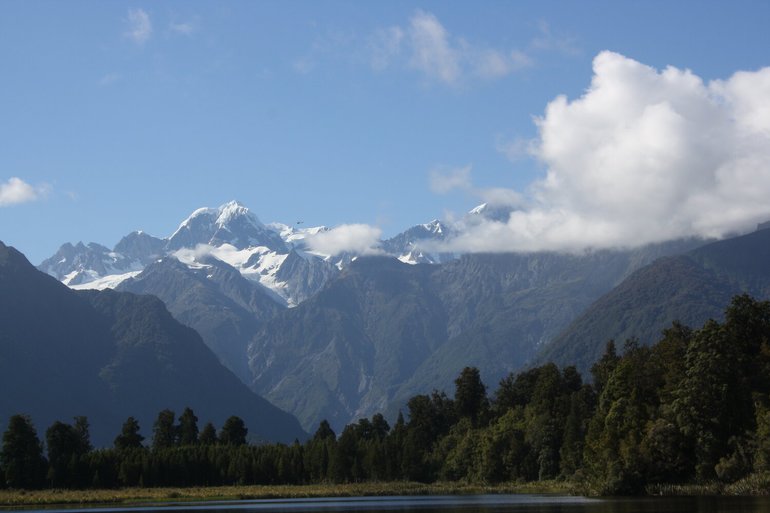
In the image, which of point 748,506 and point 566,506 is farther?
point 566,506

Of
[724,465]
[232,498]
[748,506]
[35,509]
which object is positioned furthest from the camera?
[232,498]

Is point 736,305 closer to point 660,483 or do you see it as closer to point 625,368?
point 625,368

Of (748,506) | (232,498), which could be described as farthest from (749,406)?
(232,498)

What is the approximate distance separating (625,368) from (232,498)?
76.1 metres

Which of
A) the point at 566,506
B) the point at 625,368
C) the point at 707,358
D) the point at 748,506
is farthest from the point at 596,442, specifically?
the point at 748,506

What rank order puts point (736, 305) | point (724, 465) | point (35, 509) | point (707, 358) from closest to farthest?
point (724, 465)
point (707, 358)
point (35, 509)
point (736, 305)

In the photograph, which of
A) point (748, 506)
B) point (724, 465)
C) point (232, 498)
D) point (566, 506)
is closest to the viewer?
point (748, 506)

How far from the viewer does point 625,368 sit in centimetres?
17275

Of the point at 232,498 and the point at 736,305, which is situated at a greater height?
the point at 736,305

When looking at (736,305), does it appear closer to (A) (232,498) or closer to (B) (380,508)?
(B) (380,508)

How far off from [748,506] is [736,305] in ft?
256

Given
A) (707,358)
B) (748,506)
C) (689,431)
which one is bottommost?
(748,506)

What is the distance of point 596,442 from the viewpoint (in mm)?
166875

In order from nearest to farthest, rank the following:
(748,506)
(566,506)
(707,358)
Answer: (748,506) → (566,506) → (707,358)
